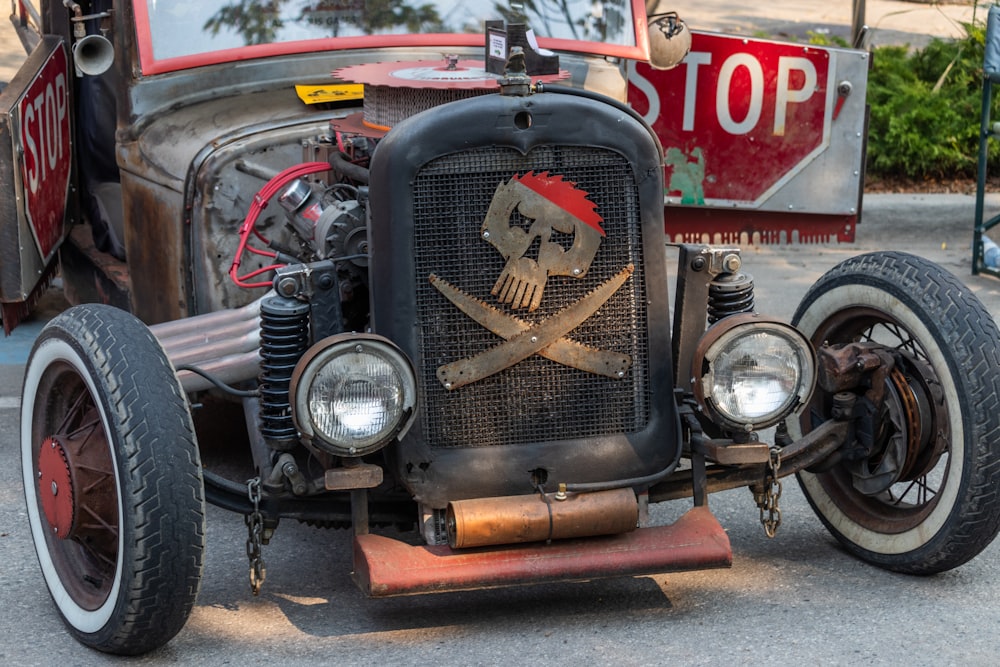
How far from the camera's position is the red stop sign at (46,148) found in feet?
16.7

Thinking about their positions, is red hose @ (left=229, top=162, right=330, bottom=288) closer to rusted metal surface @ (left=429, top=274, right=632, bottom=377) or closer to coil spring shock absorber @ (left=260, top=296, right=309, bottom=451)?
coil spring shock absorber @ (left=260, top=296, right=309, bottom=451)

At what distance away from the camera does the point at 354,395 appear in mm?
3076

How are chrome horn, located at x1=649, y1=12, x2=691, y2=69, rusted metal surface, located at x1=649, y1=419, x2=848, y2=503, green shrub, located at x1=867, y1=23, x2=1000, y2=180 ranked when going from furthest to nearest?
1. green shrub, located at x1=867, y1=23, x2=1000, y2=180
2. chrome horn, located at x1=649, y1=12, x2=691, y2=69
3. rusted metal surface, located at x1=649, y1=419, x2=848, y2=503

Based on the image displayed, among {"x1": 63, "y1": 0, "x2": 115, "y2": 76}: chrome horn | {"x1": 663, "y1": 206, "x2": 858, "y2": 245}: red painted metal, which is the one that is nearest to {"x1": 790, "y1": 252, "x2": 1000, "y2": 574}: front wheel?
{"x1": 63, "y1": 0, "x2": 115, "y2": 76}: chrome horn

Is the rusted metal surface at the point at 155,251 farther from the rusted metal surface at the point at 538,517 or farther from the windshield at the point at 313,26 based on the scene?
the rusted metal surface at the point at 538,517

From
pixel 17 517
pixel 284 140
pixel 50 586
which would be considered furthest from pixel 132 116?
pixel 50 586

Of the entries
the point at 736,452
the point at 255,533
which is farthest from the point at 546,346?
the point at 255,533

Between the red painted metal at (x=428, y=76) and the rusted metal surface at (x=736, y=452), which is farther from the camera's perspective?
the red painted metal at (x=428, y=76)

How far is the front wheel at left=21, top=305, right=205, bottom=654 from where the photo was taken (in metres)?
3.00

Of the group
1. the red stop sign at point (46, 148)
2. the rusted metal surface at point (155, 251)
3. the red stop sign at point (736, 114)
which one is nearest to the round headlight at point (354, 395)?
the rusted metal surface at point (155, 251)

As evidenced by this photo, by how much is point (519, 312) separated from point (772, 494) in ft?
2.59

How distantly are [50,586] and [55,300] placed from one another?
11.7 feet

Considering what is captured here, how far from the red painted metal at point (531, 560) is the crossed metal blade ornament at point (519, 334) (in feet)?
1.31

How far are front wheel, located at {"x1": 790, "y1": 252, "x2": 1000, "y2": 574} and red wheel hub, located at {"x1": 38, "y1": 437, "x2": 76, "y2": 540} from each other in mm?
1912
